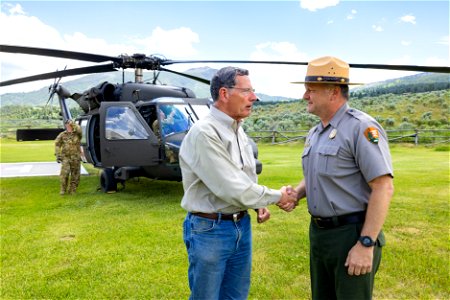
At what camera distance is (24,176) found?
11617mm

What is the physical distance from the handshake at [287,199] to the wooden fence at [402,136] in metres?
20.5

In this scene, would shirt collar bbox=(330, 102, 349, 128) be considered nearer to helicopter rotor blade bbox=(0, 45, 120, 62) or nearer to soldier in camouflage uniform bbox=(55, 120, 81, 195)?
helicopter rotor blade bbox=(0, 45, 120, 62)

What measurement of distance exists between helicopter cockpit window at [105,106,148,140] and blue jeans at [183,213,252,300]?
5.42 meters

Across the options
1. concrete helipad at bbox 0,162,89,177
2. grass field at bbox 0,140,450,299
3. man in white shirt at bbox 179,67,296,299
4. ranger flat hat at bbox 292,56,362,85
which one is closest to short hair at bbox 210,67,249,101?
man in white shirt at bbox 179,67,296,299

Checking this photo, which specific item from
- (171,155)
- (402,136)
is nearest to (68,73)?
(171,155)

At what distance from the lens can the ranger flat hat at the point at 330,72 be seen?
2.20m

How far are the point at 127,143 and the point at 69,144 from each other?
1.89 m

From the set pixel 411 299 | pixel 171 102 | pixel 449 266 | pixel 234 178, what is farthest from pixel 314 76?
pixel 171 102

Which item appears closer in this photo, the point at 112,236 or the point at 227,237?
the point at 227,237

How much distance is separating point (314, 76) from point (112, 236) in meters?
4.01

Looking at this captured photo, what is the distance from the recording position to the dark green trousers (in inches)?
84.8

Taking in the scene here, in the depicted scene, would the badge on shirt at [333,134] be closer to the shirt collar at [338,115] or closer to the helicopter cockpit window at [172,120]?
the shirt collar at [338,115]

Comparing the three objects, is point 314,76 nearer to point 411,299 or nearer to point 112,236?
point 411,299

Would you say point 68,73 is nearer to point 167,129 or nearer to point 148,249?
point 167,129
